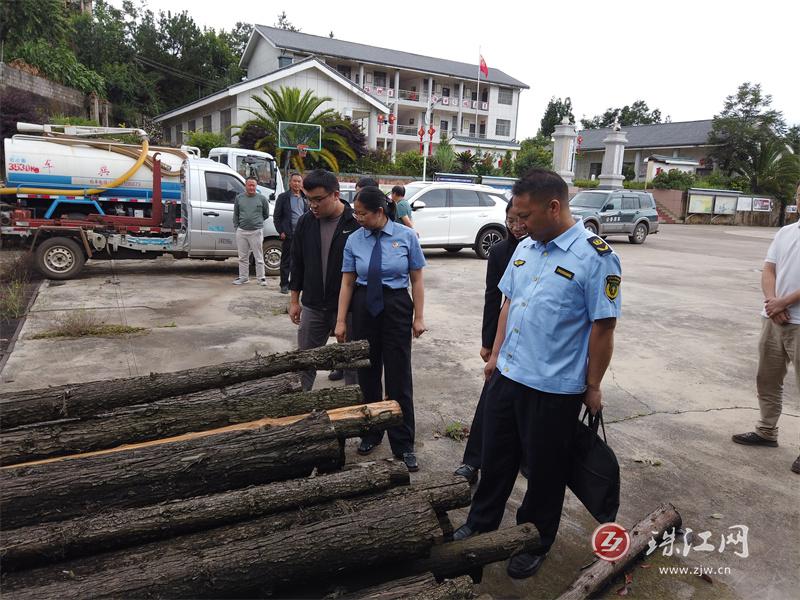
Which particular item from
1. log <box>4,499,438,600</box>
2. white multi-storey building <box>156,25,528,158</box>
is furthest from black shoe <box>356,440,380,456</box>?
white multi-storey building <box>156,25,528,158</box>

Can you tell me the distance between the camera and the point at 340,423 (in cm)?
278

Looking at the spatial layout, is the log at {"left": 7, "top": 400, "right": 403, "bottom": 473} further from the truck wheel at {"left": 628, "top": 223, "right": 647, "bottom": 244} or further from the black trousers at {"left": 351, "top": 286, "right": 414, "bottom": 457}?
the truck wheel at {"left": 628, "top": 223, "right": 647, "bottom": 244}

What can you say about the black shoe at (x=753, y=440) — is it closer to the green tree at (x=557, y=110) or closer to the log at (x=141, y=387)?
the log at (x=141, y=387)

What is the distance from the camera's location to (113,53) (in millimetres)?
36750

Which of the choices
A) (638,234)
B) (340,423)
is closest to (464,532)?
(340,423)

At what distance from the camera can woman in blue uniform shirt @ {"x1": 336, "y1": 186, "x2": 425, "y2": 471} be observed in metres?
3.52

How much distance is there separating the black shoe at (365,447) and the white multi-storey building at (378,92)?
83.0ft

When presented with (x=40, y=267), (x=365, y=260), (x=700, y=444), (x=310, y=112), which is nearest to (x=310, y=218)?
(x=365, y=260)

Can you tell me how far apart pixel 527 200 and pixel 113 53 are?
42.3 metres

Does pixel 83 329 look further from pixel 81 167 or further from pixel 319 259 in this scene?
pixel 81 167

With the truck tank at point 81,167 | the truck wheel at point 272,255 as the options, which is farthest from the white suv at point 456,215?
the truck tank at point 81,167

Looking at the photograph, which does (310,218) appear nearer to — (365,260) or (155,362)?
(365,260)

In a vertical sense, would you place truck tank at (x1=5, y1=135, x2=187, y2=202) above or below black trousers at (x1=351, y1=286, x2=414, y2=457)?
above

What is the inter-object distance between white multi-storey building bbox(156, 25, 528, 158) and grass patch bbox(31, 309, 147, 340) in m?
23.0
